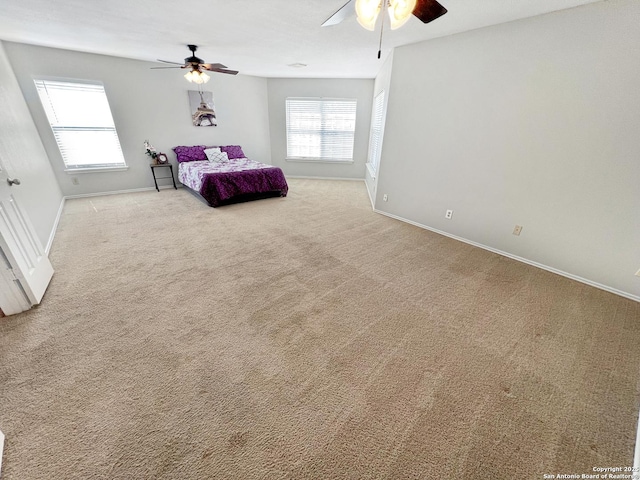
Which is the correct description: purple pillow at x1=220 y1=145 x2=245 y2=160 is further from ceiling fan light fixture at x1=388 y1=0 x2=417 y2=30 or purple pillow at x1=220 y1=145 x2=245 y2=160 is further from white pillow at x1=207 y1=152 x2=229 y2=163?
ceiling fan light fixture at x1=388 y1=0 x2=417 y2=30

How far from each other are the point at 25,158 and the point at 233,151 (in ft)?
11.0

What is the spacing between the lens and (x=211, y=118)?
555 centimetres

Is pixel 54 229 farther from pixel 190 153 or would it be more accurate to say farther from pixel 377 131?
pixel 377 131

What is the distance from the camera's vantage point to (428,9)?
1529 mm

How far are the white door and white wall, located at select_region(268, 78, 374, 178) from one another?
527 cm

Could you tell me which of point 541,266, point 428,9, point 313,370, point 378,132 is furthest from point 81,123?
point 541,266

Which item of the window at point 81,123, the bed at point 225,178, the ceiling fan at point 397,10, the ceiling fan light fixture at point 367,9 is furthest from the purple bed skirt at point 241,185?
the ceiling fan light fixture at point 367,9

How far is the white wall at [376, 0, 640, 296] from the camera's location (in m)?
2.01

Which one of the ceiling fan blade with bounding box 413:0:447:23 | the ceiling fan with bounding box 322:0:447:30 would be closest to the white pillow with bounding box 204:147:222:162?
the ceiling fan with bounding box 322:0:447:30

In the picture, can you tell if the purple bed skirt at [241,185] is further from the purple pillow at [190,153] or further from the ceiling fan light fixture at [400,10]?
the ceiling fan light fixture at [400,10]

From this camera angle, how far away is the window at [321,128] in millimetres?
6031

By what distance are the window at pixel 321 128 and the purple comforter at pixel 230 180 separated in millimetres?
1935

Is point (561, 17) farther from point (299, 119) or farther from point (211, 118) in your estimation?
point (211, 118)

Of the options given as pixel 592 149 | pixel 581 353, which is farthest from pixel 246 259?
pixel 592 149
